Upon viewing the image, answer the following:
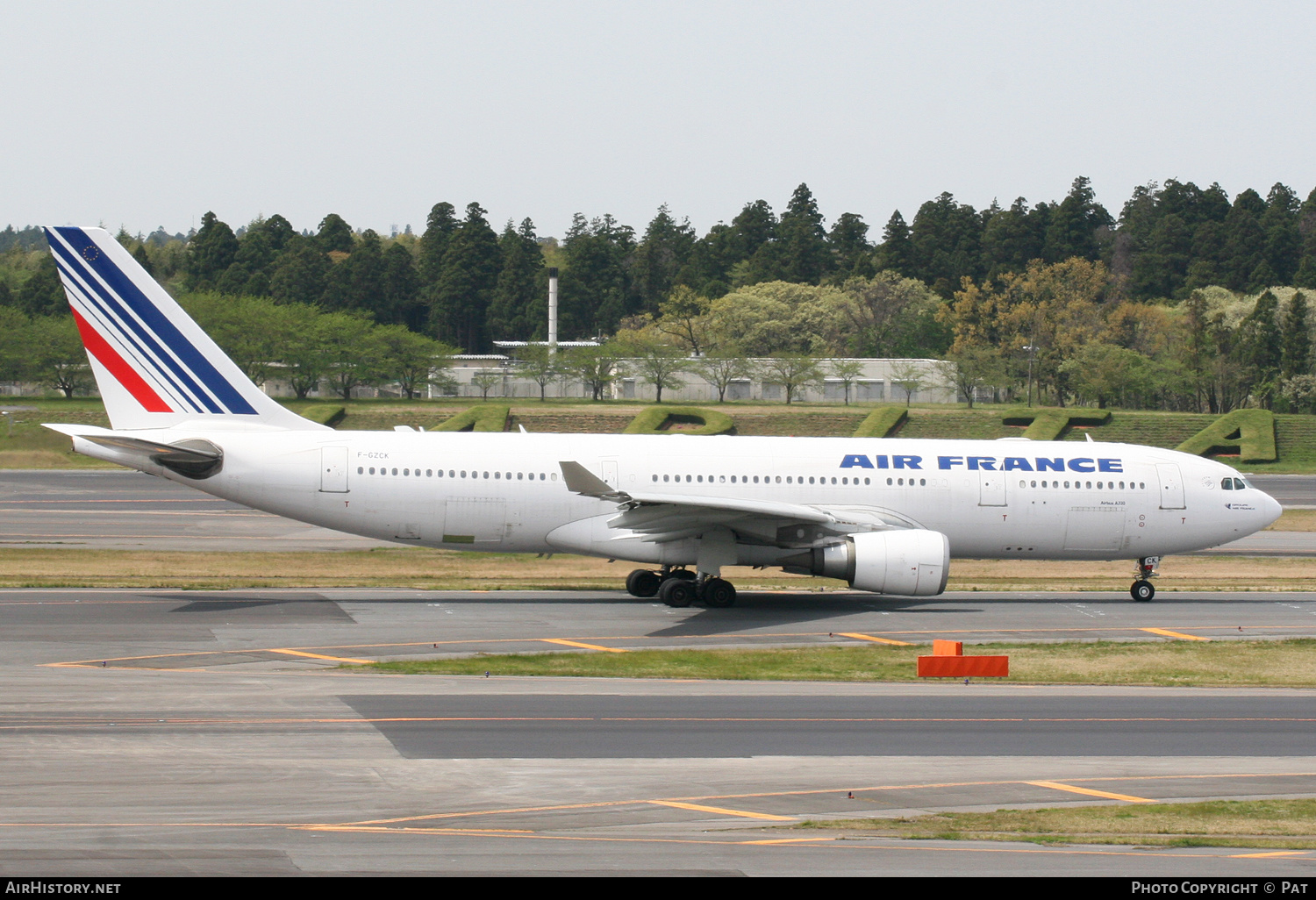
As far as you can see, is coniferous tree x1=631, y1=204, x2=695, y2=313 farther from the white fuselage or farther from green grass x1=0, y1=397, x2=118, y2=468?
the white fuselage

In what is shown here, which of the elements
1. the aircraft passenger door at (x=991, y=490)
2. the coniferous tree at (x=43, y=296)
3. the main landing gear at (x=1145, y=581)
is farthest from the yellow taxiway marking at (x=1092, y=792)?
the coniferous tree at (x=43, y=296)

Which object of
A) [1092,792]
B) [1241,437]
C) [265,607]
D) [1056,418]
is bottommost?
[1092,792]

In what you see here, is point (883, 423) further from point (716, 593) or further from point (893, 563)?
point (893, 563)

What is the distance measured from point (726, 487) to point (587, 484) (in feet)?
14.6

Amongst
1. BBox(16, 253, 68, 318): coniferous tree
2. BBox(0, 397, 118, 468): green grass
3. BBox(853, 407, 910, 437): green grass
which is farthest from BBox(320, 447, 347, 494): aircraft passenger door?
BBox(16, 253, 68, 318): coniferous tree

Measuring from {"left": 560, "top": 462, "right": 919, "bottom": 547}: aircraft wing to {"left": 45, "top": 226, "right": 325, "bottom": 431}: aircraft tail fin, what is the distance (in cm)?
887

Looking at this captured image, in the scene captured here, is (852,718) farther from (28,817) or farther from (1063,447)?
(1063,447)

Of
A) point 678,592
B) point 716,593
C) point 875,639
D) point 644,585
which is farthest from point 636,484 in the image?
point 875,639

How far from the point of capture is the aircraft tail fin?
97.2 feet

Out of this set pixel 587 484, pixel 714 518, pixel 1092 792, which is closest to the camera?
pixel 1092 792

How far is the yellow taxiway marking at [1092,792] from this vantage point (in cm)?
1440

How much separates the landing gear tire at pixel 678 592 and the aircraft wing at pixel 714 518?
1040 mm

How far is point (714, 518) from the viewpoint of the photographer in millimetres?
28828

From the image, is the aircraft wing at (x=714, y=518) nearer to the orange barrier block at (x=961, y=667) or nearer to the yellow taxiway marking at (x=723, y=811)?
the orange barrier block at (x=961, y=667)
